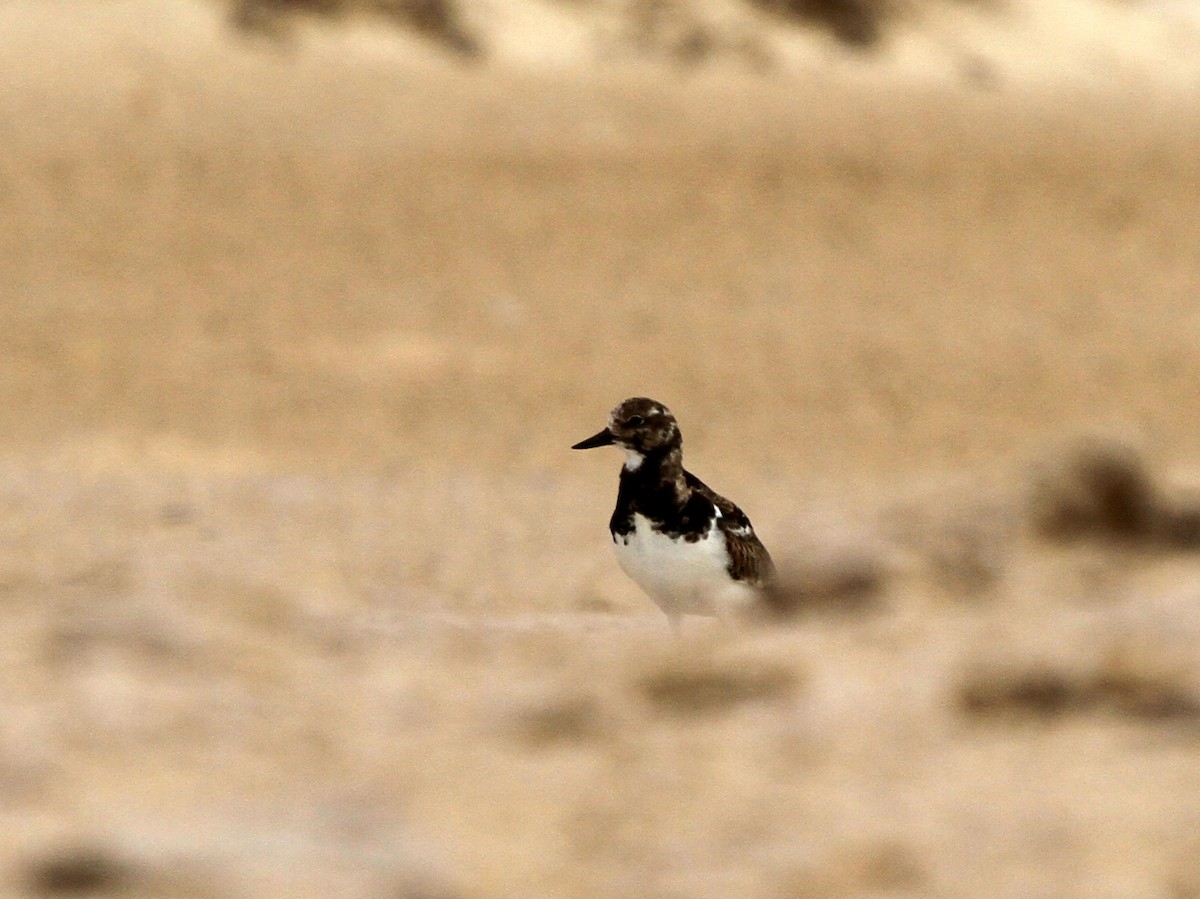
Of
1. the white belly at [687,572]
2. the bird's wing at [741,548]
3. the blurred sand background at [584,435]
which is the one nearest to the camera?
the blurred sand background at [584,435]

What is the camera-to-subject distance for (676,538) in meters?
7.22

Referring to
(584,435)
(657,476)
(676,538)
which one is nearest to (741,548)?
(676,538)

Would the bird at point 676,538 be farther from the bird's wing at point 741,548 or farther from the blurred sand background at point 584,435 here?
the blurred sand background at point 584,435

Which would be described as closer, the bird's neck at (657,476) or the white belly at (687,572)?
the white belly at (687,572)

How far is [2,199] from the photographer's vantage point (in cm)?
2178

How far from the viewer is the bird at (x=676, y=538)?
282 inches

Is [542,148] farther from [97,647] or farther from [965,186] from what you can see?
[97,647]

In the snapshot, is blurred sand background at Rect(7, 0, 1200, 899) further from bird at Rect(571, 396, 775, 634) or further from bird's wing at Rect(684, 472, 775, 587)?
bird's wing at Rect(684, 472, 775, 587)

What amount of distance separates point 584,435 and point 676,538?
10671 mm

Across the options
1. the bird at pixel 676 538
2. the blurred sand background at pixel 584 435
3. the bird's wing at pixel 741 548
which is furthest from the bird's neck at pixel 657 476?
the blurred sand background at pixel 584 435

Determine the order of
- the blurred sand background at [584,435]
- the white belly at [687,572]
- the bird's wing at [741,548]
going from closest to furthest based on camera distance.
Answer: the blurred sand background at [584,435] → the white belly at [687,572] → the bird's wing at [741,548]

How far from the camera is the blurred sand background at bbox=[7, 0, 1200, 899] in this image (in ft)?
11.4

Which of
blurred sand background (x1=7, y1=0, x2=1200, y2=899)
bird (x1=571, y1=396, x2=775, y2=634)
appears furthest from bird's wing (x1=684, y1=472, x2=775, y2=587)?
blurred sand background (x1=7, y1=0, x2=1200, y2=899)

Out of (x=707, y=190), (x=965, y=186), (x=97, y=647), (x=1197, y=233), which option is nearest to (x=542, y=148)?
(x=707, y=190)
